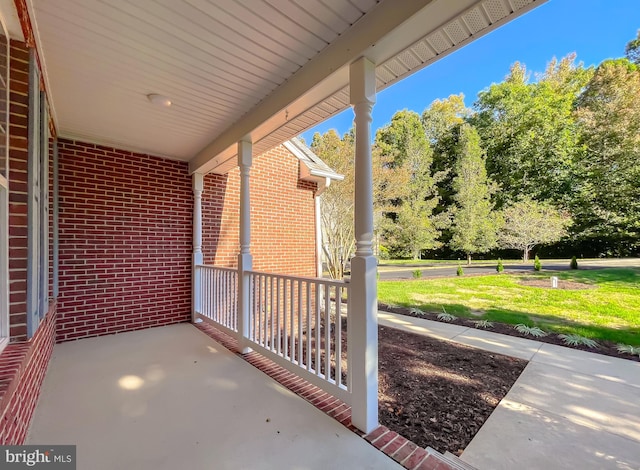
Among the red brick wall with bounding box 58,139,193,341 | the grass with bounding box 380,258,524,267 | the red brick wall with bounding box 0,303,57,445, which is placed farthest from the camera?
the grass with bounding box 380,258,524,267

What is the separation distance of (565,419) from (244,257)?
3169 millimetres

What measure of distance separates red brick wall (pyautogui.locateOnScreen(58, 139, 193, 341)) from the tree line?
17.7 ft

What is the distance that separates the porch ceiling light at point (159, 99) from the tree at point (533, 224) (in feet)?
43.3

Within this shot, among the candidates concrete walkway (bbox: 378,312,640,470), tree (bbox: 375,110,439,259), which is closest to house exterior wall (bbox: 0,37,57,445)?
concrete walkway (bbox: 378,312,640,470)

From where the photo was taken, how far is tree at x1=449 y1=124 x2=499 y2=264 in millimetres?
13211

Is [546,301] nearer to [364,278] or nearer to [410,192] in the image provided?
[364,278]

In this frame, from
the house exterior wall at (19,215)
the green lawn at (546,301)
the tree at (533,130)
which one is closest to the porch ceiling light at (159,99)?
the house exterior wall at (19,215)

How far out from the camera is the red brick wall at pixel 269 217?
476 cm

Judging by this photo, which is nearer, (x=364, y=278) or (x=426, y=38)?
(x=426, y=38)

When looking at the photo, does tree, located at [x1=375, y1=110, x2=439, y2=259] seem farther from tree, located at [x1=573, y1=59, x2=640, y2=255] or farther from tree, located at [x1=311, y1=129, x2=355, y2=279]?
tree, located at [x1=573, y1=59, x2=640, y2=255]

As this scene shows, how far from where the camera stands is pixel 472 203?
13.7 metres

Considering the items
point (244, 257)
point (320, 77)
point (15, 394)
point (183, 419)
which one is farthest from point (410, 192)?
point (15, 394)

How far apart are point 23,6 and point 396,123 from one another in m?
16.9

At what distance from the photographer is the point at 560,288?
23.6ft
